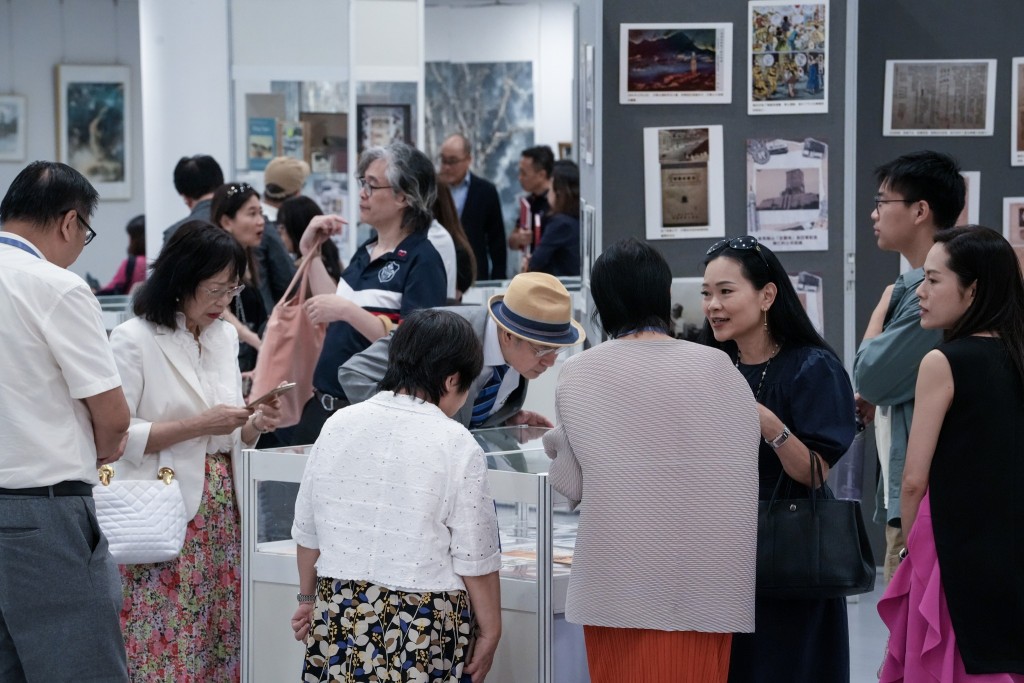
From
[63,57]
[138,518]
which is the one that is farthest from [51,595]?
[63,57]

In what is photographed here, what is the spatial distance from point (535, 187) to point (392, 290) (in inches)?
184

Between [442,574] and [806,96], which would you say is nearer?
[442,574]

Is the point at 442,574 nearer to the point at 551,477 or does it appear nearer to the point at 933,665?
→ the point at 551,477

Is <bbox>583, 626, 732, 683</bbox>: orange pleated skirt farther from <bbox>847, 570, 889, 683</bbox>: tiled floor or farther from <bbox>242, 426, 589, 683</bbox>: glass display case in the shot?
<bbox>847, 570, 889, 683</bbox>: tiled floor

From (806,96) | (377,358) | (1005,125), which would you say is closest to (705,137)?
(806,96)

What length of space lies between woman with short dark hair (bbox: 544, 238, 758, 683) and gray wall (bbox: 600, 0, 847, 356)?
2.44 m

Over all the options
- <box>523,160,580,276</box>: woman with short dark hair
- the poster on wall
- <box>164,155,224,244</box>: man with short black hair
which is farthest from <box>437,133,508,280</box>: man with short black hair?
the poster on wall

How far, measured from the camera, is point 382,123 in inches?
400

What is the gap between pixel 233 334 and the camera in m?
3.82

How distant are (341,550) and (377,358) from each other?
0.97 metres

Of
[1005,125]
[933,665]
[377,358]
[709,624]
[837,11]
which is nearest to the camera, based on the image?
[709,624]

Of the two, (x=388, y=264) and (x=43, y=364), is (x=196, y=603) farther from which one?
(x=388, y=264)

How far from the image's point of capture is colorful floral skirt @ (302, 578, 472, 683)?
2783 mm

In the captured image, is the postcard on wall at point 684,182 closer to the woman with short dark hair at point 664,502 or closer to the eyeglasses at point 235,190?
the eyeglasses at point 235,190
